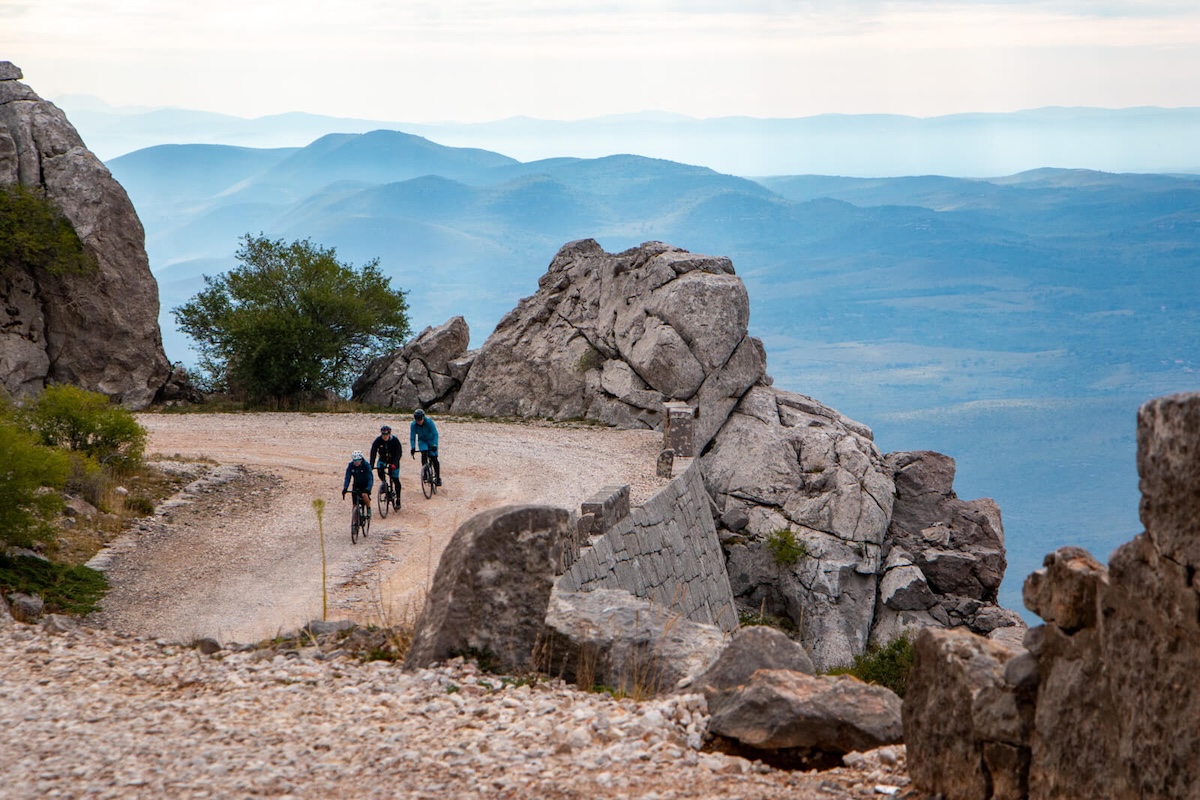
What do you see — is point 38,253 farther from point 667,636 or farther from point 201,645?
point 667,636

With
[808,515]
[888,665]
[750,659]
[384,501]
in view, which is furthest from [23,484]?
[808,515]

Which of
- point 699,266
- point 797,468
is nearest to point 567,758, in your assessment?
point 797,468

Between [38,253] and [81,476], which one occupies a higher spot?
[38,253]

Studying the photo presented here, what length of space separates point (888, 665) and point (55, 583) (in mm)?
16306

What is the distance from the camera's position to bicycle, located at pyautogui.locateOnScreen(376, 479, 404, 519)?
66.1 feet

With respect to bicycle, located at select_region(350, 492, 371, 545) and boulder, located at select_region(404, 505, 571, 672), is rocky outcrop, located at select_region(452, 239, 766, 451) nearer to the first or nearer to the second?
bicycle, located at select_region(350, 492, 371, 545)

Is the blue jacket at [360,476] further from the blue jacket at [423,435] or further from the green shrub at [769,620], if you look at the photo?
the green shrub at [769,620]

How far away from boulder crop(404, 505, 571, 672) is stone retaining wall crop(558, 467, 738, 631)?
328cm

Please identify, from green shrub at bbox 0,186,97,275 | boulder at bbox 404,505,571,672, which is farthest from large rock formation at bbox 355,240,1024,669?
green shrub at bbox 0,186,97,275

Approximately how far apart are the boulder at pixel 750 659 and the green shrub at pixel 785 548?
17224mm

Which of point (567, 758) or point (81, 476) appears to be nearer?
point (567, 758)

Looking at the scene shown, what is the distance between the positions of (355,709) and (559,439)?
20168 mm

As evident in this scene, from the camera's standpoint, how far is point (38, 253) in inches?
1291

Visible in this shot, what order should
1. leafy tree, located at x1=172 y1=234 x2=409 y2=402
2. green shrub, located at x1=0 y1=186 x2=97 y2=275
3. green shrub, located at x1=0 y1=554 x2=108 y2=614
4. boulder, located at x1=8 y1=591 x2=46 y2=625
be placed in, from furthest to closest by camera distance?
1. leafy tree, located at x1=172 y1=234 x2=409 y2=402
2. green shrub, located at x1=0 y1=186 x2=97 y2=275
3. green shrub, located at x1=0 y1=554 x2=108 y2=614
4. boulder, located at x1=8 y1=591 x2=46 y2=625
